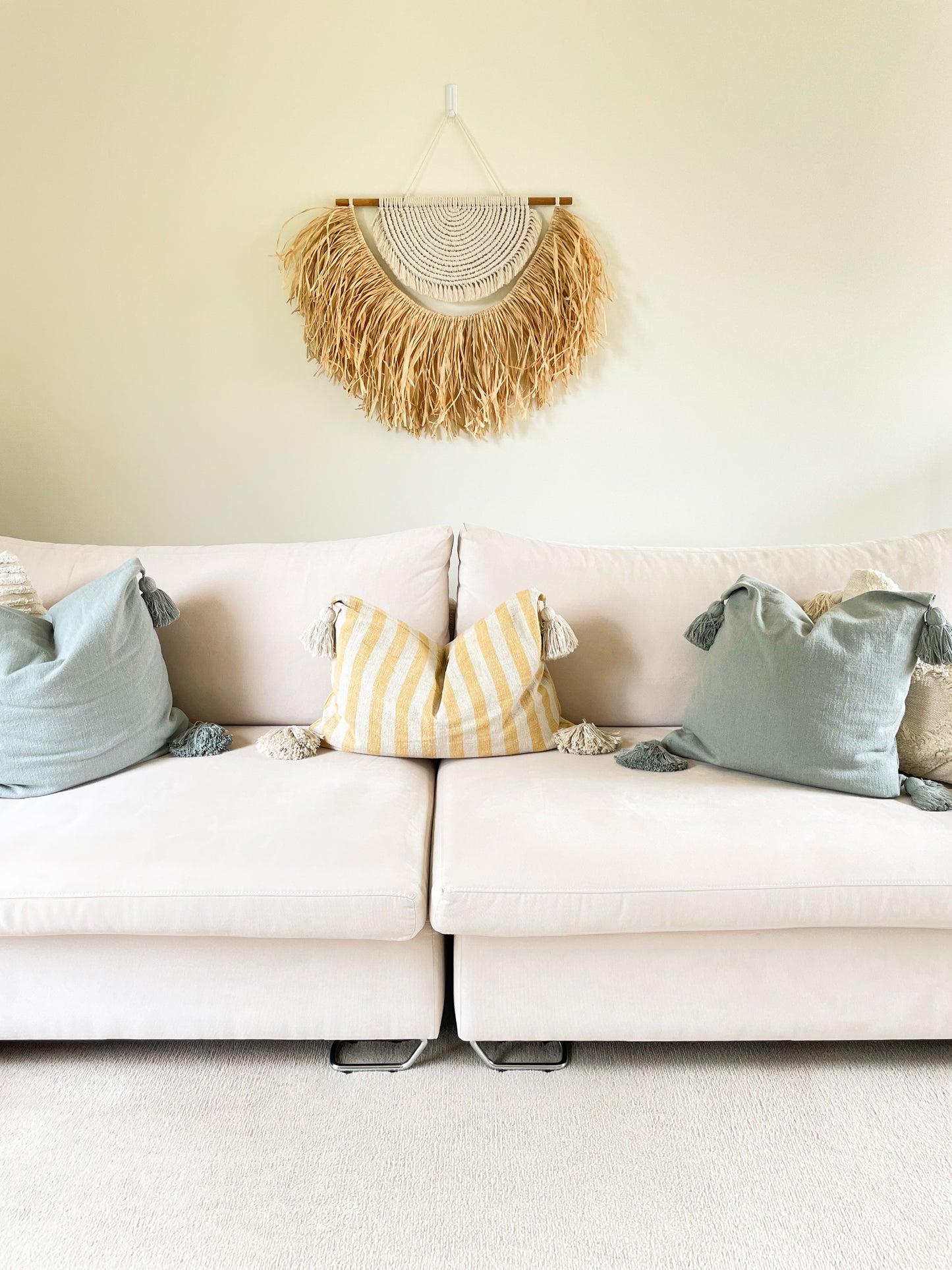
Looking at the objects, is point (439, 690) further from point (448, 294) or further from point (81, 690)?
point (448, 294)

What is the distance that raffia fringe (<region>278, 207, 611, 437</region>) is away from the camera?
2285 millimetres

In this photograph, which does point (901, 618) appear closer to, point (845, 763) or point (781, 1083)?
point (845, 763)

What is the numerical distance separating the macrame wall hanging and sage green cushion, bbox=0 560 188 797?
0.89 meters

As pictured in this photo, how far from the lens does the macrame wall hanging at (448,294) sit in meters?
2.29

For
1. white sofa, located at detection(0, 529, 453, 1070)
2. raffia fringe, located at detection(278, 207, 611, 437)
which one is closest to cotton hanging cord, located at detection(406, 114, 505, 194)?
raffia fringe, located at detection(278, 207, 611, 437)

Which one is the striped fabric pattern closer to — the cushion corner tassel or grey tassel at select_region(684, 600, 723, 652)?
the cushion corner tassel

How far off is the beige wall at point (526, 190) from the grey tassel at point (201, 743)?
805 mm

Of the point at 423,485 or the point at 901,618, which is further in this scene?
the point at 423,485

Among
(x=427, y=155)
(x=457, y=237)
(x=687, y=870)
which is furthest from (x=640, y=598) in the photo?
(x=427, y=155)

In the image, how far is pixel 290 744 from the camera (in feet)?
5.84

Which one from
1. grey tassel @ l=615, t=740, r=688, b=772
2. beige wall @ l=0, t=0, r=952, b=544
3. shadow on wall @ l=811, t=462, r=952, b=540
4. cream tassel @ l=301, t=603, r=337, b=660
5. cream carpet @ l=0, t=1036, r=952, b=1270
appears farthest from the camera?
shadow on wall @ l=811, t=462, r=952, b=540

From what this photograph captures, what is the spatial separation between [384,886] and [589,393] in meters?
1.57

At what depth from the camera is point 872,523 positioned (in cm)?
248

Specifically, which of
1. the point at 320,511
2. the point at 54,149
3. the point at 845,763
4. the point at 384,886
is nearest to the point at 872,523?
the point at 845,763
